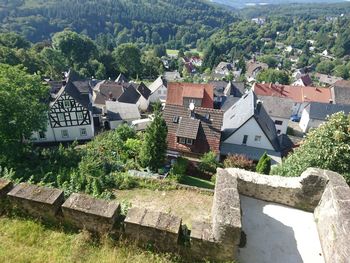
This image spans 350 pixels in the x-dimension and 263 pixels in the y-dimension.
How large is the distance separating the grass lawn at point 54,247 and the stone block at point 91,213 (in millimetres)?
239

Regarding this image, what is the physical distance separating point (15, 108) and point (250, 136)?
21828mm

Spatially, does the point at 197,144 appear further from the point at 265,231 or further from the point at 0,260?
the point at 0,260

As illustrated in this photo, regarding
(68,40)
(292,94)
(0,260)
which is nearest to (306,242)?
(0,260)

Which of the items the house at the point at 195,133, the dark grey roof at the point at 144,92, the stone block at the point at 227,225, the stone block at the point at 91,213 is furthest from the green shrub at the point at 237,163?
the dark grey roof at the point at 144,92

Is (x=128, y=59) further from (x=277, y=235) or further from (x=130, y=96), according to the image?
(x=277, y=235)

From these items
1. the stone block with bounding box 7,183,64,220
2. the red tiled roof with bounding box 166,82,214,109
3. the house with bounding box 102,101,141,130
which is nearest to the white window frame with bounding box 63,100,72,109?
the house with bounding box 102,101,141,130

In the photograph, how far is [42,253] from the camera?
16.4 ft

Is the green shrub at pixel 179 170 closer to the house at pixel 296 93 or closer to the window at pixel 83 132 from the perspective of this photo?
the window at pixel 83 132

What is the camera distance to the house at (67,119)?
29406 millimetres

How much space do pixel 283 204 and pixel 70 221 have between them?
21.5 feet

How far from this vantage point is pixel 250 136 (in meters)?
26.3

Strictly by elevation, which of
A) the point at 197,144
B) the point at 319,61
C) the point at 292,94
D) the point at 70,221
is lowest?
the point at 319,61

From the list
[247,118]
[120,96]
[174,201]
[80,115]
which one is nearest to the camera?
[174,201]

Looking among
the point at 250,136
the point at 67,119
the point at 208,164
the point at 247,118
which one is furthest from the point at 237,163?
the point at 67,119
